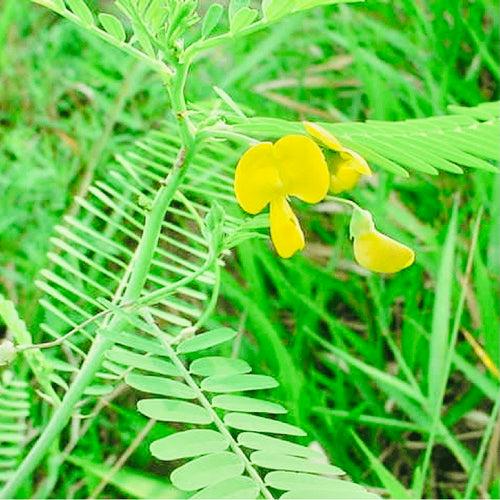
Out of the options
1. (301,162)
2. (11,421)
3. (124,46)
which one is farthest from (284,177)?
(11,421)

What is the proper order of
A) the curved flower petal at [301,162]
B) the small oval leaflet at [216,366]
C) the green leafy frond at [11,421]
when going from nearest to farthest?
1. the curved flower petal at [301,162]
2. the small oval leaflet at [216,366]
3. the green leafy frond at [11,421]

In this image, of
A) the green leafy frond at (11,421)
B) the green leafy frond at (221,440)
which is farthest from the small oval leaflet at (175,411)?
the green leafy frond at (11,421)

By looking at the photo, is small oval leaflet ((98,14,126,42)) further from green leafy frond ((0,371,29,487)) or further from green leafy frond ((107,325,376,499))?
green leafy frond ((0,371,29,487))

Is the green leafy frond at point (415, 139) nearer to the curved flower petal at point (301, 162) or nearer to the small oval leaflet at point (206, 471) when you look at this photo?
the curved flower petal at point (301, 162)

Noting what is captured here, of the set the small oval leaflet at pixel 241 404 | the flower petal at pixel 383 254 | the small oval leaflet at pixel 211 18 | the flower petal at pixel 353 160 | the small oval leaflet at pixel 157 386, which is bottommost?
the small oval leaflet at pixel 157 386

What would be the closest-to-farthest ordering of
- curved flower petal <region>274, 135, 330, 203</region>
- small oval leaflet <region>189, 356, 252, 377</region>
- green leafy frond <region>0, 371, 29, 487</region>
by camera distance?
curved flower petal <region>274, 135, 330, 203</region> < small oval leaflet <region>189, 356, 252, 377</region> < green leafy frond <region>0, 371, 29, 487</region>

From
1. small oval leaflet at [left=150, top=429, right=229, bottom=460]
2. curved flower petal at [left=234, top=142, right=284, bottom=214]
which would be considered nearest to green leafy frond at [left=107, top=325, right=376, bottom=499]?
small oval leaflet at [left=150, top=429, right=229, bottom=460]
